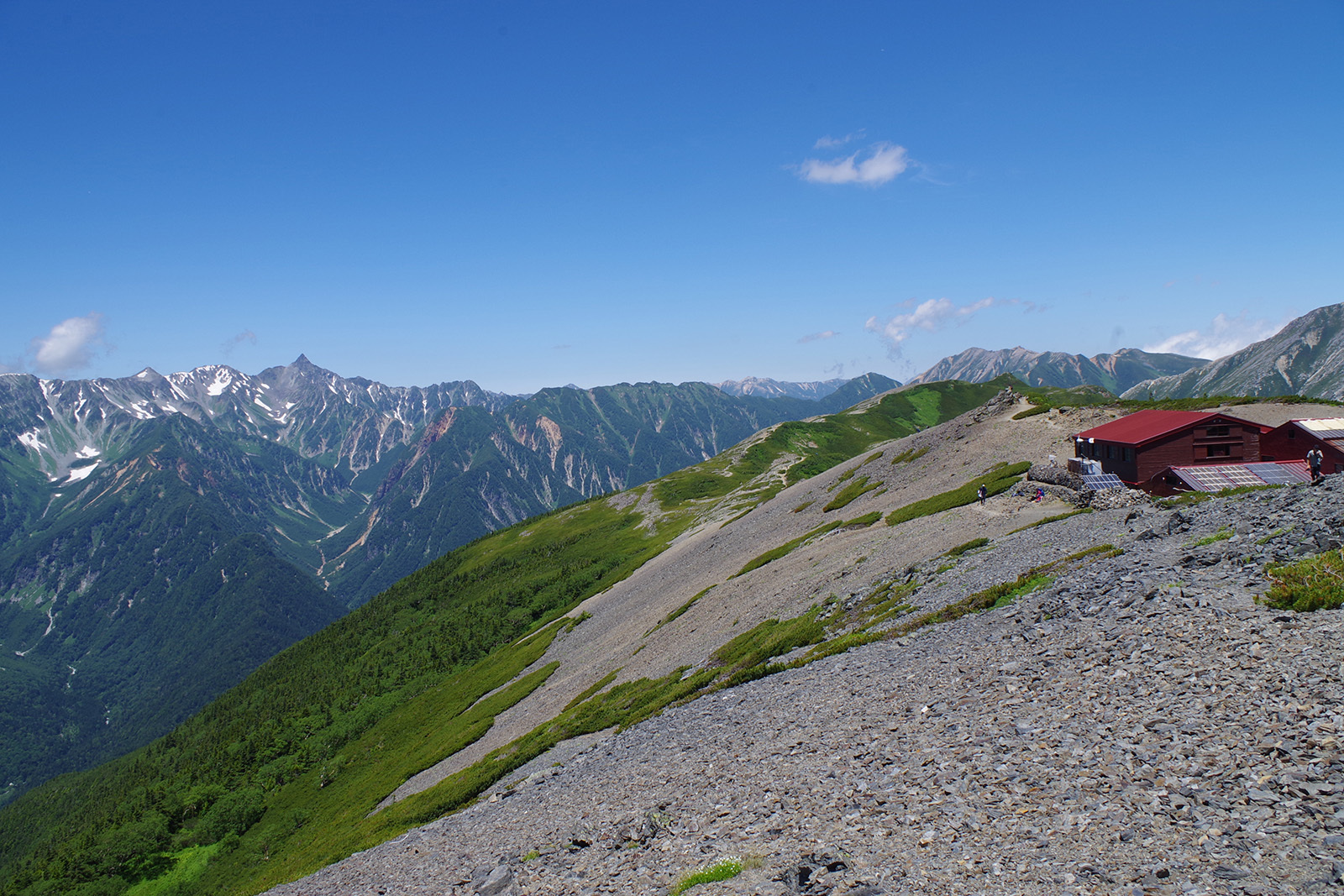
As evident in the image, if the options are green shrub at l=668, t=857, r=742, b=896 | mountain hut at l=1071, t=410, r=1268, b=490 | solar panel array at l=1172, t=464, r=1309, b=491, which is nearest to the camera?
green shrub at l=668, t=857, r=742, b=896

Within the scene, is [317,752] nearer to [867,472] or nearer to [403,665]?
[403,665]

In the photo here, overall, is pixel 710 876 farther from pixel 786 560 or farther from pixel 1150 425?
pixel 1150 425

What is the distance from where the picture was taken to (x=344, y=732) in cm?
10519

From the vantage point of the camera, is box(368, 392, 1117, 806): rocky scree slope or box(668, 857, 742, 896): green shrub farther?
box(368, 392, 1117, 806): rocky scree slope

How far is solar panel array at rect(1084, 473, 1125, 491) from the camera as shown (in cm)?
4598

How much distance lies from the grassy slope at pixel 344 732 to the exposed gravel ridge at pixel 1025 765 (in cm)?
1219

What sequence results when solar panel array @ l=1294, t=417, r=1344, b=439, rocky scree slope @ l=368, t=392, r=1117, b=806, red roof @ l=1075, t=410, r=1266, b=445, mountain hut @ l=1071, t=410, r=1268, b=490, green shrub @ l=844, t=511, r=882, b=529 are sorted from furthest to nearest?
1. green shrub @ l=844, t=511, r=882, b=529
2. red roof @ l=1075, t=410, r=1266, b=445
3. mountain hut @ l=1071, t=410, r=1268, b=490
4. solar panel array @ l=1294, t=417, r=1344, b=439
5. rocky scree slope @ l=368, t=392, r=1117, b=806

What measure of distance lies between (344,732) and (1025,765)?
119 m

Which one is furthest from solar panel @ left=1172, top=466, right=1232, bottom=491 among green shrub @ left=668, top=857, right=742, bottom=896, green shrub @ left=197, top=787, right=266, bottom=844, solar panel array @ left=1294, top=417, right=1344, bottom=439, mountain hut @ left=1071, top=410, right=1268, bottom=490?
green shrub @ left=197, top=787, right=266, bottom=844

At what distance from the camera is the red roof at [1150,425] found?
5706 cm

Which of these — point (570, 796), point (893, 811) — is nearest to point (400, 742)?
point (570, 796)

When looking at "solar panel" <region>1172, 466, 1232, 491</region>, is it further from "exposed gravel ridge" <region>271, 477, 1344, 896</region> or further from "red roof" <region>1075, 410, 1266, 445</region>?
"exposed gravel ridge" <region>271, 477, 1344, 896</region>

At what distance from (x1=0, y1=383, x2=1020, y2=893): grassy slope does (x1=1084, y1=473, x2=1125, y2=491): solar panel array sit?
87.9ft

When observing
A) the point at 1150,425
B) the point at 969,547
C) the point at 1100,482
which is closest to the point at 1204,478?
the point at 1100,482
